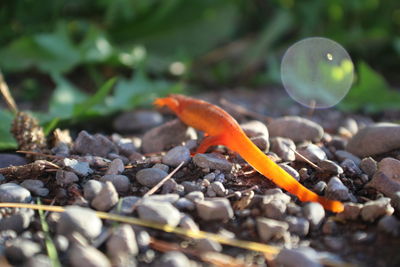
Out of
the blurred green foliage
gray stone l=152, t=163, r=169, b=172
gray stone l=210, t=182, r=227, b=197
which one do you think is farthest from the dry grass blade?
the blurred green foliage

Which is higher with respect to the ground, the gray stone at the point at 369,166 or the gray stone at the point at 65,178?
the gray stone at the point at 65,178

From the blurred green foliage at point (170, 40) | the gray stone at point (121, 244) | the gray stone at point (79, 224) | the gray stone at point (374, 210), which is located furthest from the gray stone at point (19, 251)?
the blurred green foliage at point (170, 40)

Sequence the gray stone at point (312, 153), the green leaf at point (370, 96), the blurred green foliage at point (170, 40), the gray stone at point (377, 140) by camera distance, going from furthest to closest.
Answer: the blurred green foliage at point (170, 40) < the green leaf at point (370, 96) < the gray stone at point (377, 140) < the gray stone at point (312, 153)

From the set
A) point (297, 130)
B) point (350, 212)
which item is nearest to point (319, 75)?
point (297, 130)

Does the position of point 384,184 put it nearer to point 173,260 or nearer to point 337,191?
point 337,191

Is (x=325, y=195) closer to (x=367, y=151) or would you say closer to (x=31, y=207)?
(x=367, y=151)

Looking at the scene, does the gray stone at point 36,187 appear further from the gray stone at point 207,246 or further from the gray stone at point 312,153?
the gray stone at point 312,153
